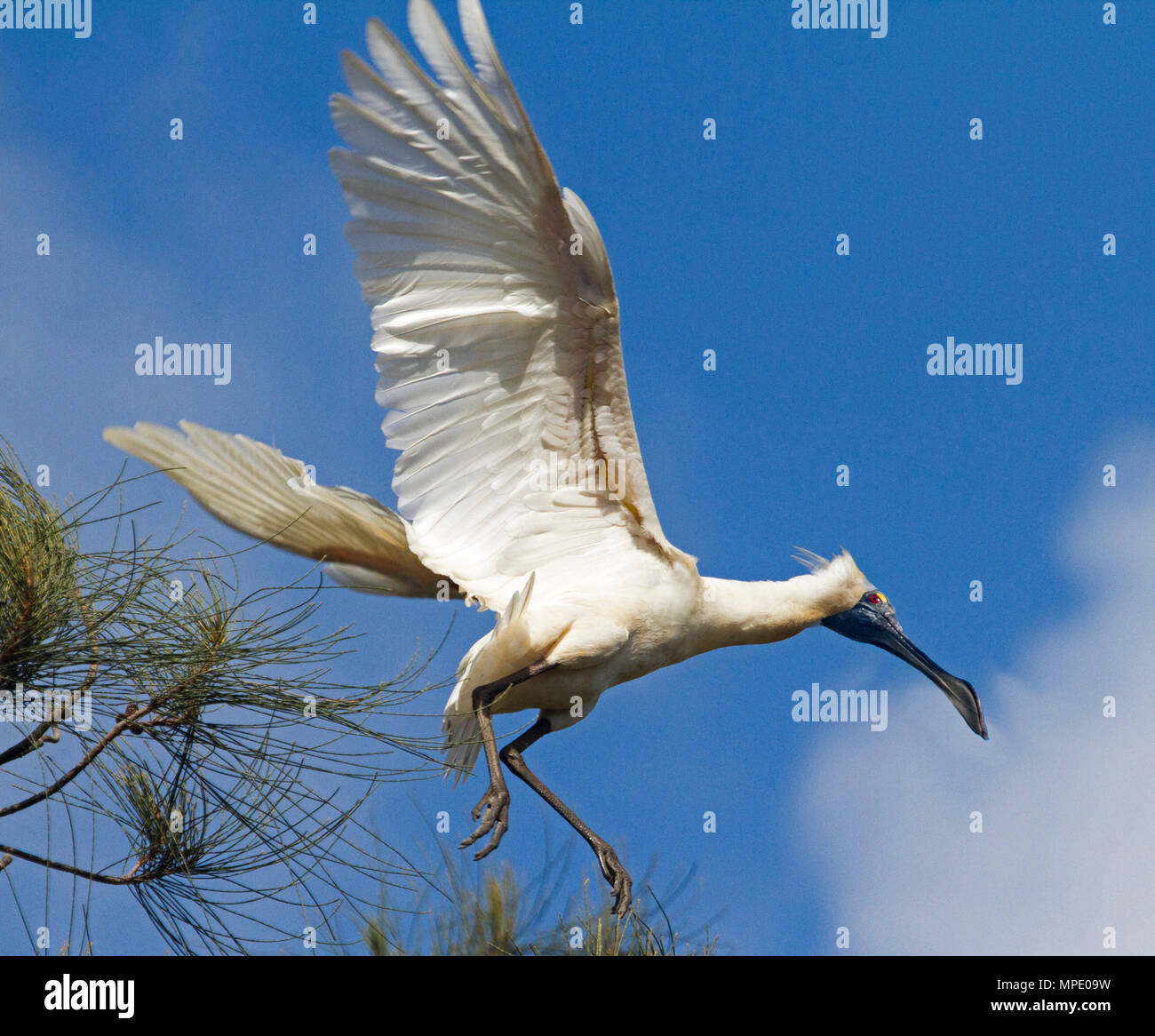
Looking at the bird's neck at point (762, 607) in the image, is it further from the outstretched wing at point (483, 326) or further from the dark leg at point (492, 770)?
the dark leg at point (492, 770)

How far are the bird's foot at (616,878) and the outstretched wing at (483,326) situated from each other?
3.02 ft

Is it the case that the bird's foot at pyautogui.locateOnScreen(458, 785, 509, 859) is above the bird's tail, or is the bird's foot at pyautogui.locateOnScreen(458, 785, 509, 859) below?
below

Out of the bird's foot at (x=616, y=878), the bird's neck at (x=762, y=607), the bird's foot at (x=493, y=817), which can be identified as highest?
the bird's neck at (x=762, y=607)

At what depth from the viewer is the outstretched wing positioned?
3955 mm

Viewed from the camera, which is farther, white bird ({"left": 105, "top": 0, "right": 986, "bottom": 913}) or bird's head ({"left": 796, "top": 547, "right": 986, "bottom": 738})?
bird's head ({"left": 796, "top": 547, "right": 986, "bottom": 738})

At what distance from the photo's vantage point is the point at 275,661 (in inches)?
127

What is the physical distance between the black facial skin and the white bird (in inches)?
39.7

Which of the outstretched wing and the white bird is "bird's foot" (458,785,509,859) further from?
the outstretched wing

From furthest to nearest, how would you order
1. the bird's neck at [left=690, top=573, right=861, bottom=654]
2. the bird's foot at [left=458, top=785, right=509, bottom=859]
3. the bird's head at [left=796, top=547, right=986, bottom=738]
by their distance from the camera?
the bird's head at [left=796, top=547, right=986, bottom=738]
the bird's neck at [left=690, top=573, right=861, bottom=654]
the bird's foot at [left=458, top=785, right=509, bottom=859]

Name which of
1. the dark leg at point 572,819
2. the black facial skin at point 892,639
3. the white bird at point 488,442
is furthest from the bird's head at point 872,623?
the dark leg at point 572,819

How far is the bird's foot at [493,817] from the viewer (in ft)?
12.7

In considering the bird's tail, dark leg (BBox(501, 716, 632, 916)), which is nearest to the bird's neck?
dark leg (BBox(501, 716, 632, 916))
